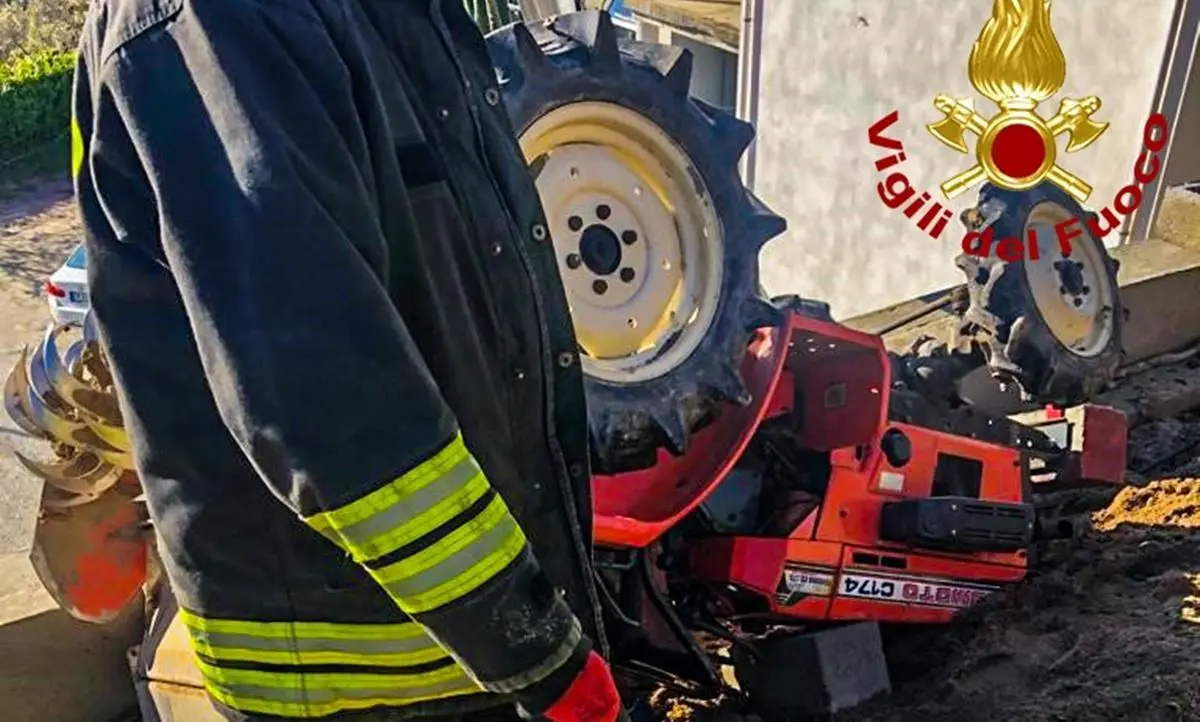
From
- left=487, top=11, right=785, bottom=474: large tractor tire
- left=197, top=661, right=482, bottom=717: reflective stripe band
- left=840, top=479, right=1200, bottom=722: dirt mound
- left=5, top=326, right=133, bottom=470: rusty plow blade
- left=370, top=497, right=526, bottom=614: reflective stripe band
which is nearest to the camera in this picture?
left=370, top=497, right=526, bottom=614: reflective stripe band

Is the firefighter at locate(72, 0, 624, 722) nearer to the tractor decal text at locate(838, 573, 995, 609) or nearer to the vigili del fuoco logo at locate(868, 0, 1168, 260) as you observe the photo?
the tractor decal text at locate(838, 573, 995, 609)

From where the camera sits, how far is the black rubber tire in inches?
150

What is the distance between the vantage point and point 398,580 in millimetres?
1776

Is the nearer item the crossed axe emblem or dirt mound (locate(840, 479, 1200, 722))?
dirt mound (locate(840, 479, 1200, 722))

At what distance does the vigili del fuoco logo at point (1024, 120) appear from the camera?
7195 mm

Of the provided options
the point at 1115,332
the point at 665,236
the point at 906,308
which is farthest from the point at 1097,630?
the point at 906,308

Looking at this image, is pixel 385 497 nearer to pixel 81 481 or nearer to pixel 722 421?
pixel 722 421

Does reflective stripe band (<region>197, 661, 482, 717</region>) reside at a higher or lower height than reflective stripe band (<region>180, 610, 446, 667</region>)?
lower

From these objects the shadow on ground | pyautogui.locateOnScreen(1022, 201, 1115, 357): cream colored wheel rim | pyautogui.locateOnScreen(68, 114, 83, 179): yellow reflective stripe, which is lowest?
the shadow on ground

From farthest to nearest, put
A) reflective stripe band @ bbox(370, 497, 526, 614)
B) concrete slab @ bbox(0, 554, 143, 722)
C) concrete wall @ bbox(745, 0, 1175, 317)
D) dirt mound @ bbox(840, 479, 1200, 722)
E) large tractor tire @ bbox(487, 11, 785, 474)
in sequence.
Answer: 1. concrete wall @ bbox(745, 0, 1175, 317)
2. concrete slab @ bbox(0, 554, 143, 722)
3. dirt mound @ bbox(840, 479, 1200, 722)
4. large tractor tire @ bbox(487, 11, 785, 474)
5. reflective stripe band @ bbox(370, 497, 526, 614)

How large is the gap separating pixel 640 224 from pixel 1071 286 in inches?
78.9

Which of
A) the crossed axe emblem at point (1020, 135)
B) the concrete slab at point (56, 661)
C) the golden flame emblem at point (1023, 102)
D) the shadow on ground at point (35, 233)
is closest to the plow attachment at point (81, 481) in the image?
the concrete slab at point (56, 661)

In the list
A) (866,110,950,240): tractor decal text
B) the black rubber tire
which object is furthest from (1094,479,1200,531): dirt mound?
(866,110,950,240): tractor decal text

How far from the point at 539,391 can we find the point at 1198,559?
277cm
